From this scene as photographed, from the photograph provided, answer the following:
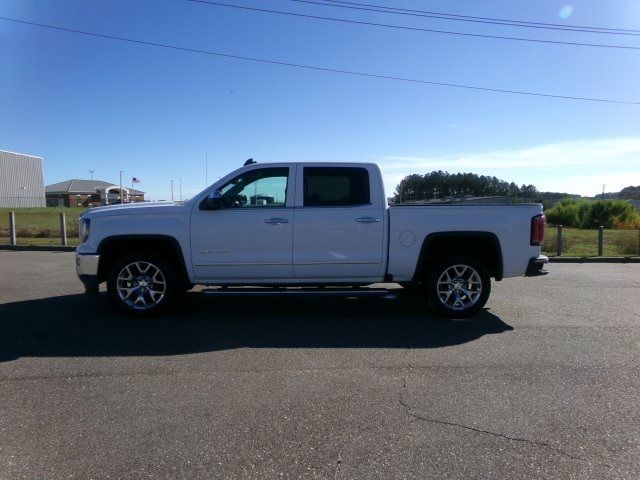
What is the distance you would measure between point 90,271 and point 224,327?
1903 millimetres

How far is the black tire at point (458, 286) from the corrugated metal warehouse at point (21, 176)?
78.7 m

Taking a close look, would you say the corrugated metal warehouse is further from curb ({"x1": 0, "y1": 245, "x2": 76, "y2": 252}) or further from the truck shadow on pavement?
the truck shadow on pavement

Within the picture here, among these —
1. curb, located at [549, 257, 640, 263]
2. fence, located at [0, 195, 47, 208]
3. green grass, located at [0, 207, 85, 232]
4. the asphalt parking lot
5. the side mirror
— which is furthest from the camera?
fence, located at [0, 195, 47, 208]

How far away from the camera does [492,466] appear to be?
115 inches

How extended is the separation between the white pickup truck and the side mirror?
0.5 inches

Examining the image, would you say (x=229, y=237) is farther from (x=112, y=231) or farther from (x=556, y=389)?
(x=556, y=389)

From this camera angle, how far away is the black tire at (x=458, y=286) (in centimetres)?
638

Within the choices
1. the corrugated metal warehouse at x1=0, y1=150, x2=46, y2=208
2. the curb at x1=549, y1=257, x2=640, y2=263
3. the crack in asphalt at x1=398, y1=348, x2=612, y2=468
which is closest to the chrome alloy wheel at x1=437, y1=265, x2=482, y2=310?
the crack in asphalt at x1=398, y1=348, x2=612, y2=468

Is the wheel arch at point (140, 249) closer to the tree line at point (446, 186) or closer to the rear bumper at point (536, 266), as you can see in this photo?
the tree line at point (446, 186)

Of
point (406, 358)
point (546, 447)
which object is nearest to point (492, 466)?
point (546, 447)

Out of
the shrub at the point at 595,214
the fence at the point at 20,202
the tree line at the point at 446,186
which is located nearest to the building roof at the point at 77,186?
the fence at the point at 20,202

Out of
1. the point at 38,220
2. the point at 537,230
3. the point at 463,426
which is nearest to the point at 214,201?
the point at 463,426

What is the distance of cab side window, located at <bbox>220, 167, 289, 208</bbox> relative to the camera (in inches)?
251

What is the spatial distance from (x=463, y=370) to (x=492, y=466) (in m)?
1.63
